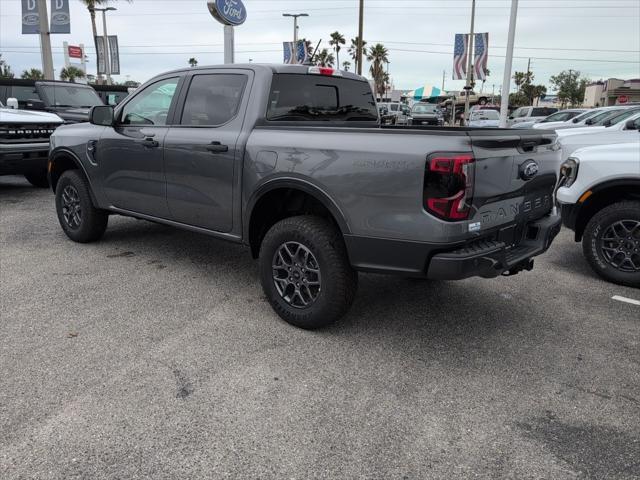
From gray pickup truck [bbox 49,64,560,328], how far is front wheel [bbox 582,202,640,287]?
140cm

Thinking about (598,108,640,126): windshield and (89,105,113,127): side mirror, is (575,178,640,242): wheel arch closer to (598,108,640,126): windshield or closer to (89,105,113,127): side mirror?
(89,105,113,127): side mirror

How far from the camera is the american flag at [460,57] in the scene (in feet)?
78.6

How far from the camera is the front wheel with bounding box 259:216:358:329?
3586 millimetres

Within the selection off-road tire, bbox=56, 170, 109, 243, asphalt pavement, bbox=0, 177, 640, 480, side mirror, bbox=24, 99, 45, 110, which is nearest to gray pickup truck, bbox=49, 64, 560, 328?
off-road tire, bbox=56, 170, 109, 243

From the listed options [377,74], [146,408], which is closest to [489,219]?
[146,408]

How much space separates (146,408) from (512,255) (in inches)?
97.1

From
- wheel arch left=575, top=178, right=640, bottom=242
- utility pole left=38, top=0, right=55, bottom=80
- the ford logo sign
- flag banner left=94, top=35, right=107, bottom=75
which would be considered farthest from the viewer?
flag banner left=94, top=35, right=107, bottom=75

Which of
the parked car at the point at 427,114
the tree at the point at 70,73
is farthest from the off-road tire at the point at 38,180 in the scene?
the tree at the point at 70,73

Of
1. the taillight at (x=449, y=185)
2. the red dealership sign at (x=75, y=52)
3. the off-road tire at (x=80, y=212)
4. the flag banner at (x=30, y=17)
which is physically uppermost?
the red dealership sign at (x=75, y=52)

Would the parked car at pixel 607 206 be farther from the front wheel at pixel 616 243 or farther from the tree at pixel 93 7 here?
the tree at pixel 93 7

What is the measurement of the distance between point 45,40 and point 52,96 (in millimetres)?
9729

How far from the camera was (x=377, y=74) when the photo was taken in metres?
80.3

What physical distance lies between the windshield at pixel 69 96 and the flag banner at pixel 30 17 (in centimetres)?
1012

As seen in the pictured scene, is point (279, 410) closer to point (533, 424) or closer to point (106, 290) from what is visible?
point (533, 424)
